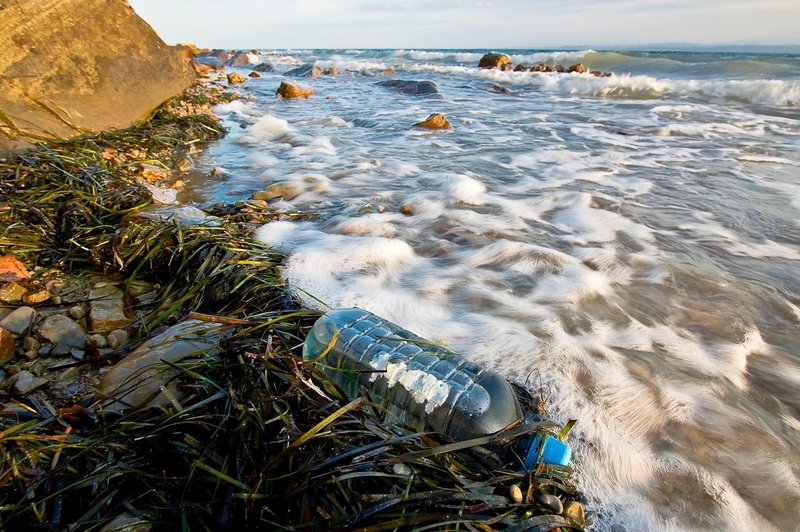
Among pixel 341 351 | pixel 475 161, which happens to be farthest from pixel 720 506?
pixel 475 161

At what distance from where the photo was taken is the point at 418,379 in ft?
5.21

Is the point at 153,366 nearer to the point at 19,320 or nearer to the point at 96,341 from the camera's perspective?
the point at 96,341

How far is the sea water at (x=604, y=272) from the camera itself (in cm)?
161

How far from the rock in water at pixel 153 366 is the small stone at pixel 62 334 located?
0.38 m

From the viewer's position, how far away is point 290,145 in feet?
20.1

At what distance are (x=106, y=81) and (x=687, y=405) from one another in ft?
19.5

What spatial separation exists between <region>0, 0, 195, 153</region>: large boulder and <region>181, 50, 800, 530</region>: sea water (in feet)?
3.53

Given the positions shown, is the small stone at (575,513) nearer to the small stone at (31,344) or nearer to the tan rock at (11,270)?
the small stone at (31,344)

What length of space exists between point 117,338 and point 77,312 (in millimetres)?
300

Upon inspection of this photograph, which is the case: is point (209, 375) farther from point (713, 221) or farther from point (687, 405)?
point (713, 221)

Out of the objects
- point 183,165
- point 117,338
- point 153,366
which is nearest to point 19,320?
point 117,338

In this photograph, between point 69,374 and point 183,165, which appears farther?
point 183,165

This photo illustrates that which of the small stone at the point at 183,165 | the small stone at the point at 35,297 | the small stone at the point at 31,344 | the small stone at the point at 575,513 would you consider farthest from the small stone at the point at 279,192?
the small stone at the point at 575,513

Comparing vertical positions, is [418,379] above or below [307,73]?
below
